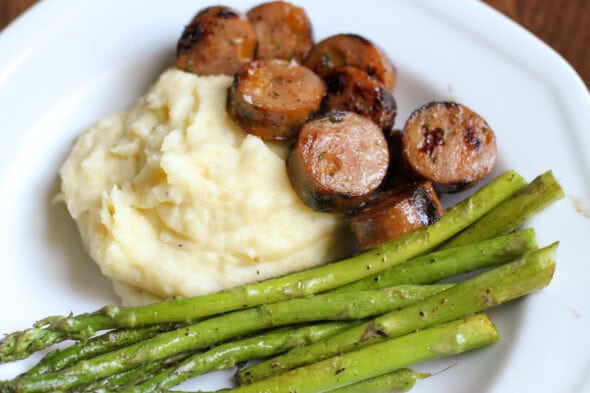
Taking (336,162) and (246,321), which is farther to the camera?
(336,162)

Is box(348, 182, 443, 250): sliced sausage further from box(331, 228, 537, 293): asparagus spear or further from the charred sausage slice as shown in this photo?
the charred sausage slice

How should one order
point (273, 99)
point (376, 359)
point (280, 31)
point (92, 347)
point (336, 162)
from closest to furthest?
1. point (376, 359)
2. point (92, 347)
3. point (336, 162)
4. point (273, 99)
5. point (280, 31)

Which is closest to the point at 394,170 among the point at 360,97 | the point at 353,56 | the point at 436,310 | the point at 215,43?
the point at 360,97

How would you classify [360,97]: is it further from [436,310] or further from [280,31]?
[436,310]

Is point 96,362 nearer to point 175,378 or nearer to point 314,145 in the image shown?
point 175,378

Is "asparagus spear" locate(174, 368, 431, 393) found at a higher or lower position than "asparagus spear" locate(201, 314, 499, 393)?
lower

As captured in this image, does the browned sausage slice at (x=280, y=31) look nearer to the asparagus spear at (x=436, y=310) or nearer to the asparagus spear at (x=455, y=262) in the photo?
the asparagus spear at (x=455, y=262)

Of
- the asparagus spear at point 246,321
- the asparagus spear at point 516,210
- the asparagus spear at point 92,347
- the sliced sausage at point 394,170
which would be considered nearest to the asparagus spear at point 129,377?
the asparagus spear at point 246,321

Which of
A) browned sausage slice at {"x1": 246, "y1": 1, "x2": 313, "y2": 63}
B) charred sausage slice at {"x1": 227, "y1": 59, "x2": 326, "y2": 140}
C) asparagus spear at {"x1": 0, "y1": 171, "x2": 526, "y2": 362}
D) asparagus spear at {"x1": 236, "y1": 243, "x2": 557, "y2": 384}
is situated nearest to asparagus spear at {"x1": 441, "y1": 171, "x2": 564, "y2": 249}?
asparagus spear at {"x1": 0, "y1": 171, "x2": 526, "y2": 362}

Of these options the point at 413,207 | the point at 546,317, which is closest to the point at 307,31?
the point at 413,207
